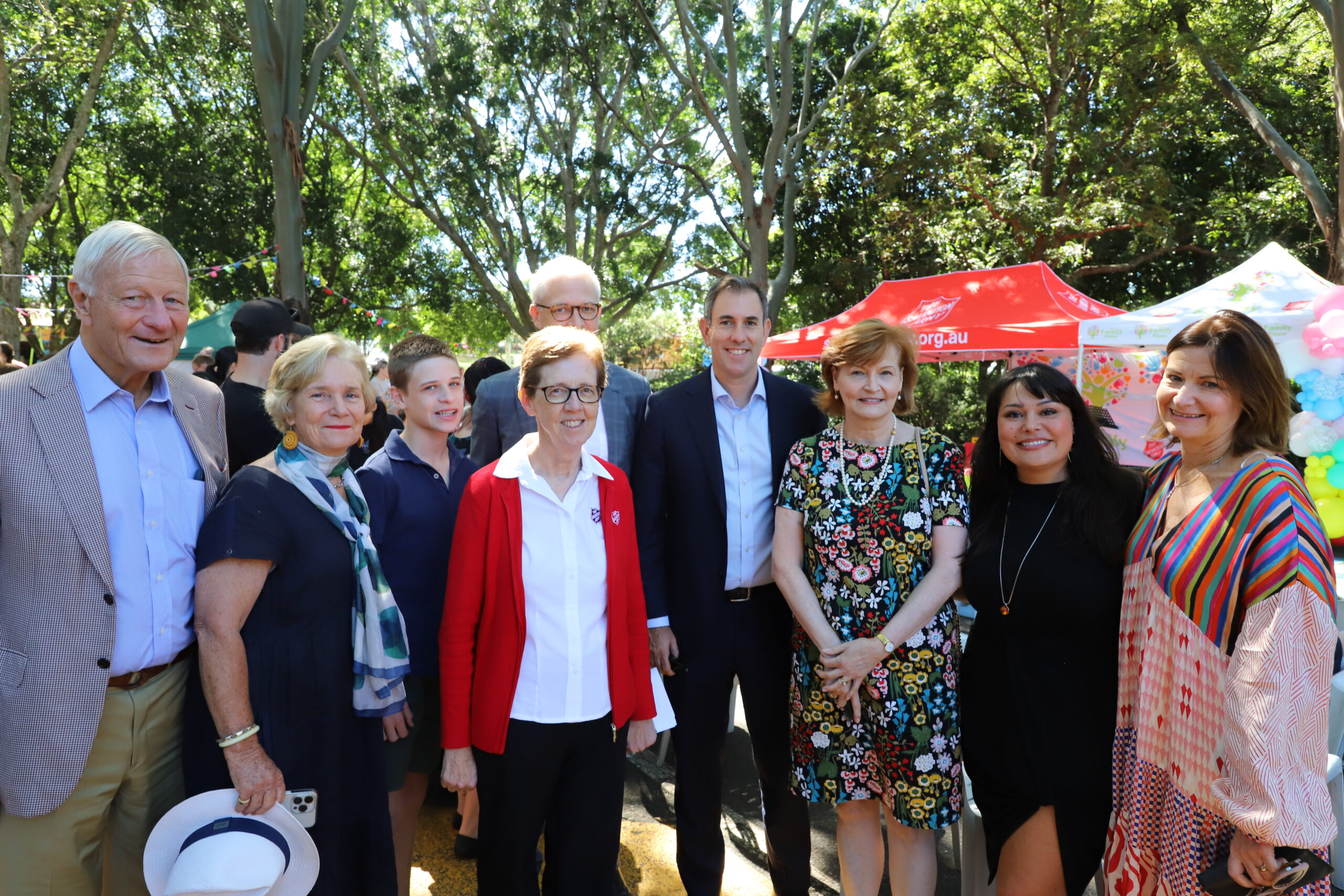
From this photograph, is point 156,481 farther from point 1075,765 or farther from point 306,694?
point 1075,765

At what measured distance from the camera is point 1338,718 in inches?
118

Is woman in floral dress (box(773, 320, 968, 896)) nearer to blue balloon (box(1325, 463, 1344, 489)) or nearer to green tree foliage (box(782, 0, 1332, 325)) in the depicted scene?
blue balloon (box(1325, 463, 1344, 489))

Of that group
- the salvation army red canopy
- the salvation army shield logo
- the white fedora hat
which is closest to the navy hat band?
the white fedora hat

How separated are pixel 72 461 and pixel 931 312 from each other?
9.89 m

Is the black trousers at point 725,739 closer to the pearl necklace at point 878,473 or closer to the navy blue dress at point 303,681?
the pearl necklace at point 878,473

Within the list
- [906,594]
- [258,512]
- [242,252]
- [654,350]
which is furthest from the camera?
[654,350]

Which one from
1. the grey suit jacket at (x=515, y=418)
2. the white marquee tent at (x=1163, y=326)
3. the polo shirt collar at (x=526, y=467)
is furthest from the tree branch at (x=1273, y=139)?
the polo shirt collar at (x=526, y=467)

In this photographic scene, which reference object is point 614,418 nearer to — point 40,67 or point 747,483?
point 747,483

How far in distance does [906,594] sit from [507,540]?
1198 millimetres

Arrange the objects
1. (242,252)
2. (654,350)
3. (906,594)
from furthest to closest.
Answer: (654,350) → (242,252) → (906,594)

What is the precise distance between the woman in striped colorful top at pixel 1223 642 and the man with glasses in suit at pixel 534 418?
167cm

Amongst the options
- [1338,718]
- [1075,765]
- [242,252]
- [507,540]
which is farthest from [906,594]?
[242,252]

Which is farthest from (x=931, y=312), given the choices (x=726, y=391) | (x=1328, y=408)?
(x=726, y=391)

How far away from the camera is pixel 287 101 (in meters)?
7.92
